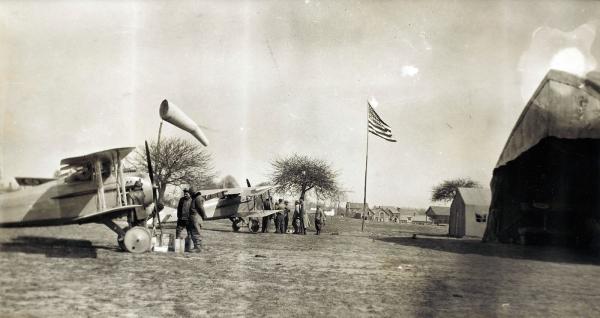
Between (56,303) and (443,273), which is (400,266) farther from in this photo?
(56,303)

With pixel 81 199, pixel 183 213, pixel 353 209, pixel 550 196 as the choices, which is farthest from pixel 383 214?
pixel 81 199

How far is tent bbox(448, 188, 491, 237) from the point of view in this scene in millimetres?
27609

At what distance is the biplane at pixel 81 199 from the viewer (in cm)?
962

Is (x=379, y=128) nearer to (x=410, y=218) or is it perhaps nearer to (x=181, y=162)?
(x=181, y=162)

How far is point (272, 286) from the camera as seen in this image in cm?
670

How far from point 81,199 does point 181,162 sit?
27592 millimetres

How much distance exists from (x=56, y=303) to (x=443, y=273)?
7.02 metres

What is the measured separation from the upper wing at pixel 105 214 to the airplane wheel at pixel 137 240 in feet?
1.69

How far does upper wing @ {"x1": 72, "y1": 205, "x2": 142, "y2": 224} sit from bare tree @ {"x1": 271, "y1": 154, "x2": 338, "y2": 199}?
3915 cm

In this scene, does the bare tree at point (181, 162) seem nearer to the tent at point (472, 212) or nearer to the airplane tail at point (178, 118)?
the tent at point (472, 212)

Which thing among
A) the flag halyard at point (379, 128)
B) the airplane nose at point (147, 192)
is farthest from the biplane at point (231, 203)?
the airplane nose at point (147, 192)

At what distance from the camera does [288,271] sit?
27.4ft

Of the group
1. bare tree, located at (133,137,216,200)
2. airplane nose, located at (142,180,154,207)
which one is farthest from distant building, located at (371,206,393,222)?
airplane nose, located at (142,180,154,207)

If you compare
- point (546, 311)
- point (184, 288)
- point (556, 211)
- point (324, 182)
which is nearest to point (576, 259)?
point (556, 211)
